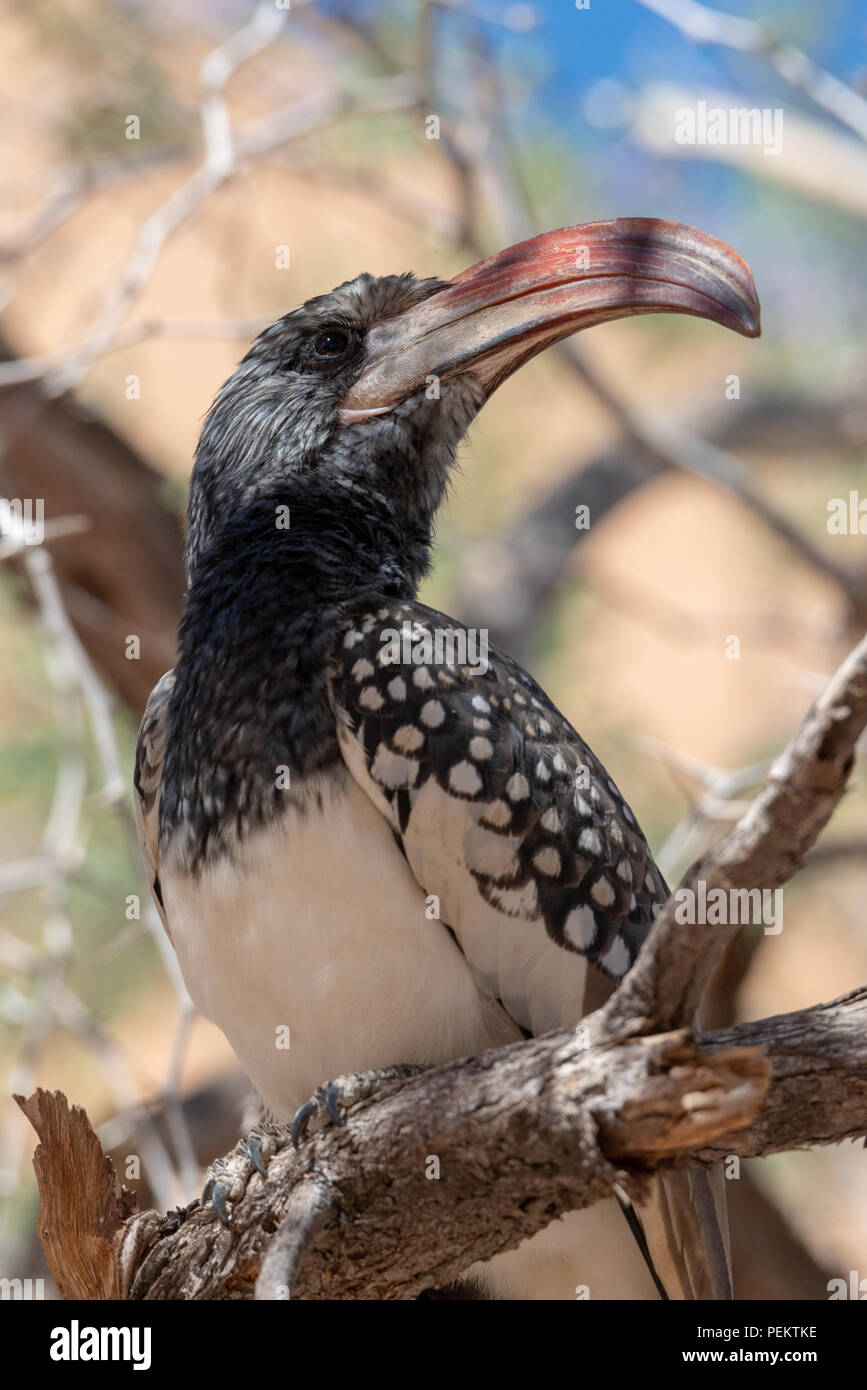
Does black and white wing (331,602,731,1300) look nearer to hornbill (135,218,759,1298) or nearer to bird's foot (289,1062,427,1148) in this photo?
hornbill (135,218,759,1298)

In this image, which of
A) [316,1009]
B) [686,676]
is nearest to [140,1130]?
[316,1009]

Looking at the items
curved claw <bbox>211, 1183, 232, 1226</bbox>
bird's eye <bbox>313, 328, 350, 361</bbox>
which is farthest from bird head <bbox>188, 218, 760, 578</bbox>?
curved claw <bbox>211, 1183, 232, 1226</bbox>

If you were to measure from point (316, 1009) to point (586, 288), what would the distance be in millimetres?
1506

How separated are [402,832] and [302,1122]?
52 centimetres

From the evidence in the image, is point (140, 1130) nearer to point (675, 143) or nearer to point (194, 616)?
point (194, 616)

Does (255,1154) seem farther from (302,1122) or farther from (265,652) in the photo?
(265,652)

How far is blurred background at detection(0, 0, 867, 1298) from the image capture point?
4.67 m

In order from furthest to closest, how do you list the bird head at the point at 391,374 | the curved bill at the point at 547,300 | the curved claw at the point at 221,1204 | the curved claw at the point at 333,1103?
1. the bird head at the point at 391,374
2. the curved bill at the point at 547,300
3. the curved claw at the point at 221,1204
4. the curved claw at the point at 333,1103

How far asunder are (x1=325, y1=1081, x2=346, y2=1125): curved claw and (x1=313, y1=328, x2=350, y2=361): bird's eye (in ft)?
5.54

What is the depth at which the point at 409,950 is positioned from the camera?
8.23ft

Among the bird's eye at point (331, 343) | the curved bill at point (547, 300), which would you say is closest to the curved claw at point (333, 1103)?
the curved bill at point (547, 300)

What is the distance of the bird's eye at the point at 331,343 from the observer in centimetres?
324

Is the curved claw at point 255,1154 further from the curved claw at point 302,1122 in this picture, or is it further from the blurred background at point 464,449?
the blurred background at point 464,449

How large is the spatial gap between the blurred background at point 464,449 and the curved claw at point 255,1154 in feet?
5.04
